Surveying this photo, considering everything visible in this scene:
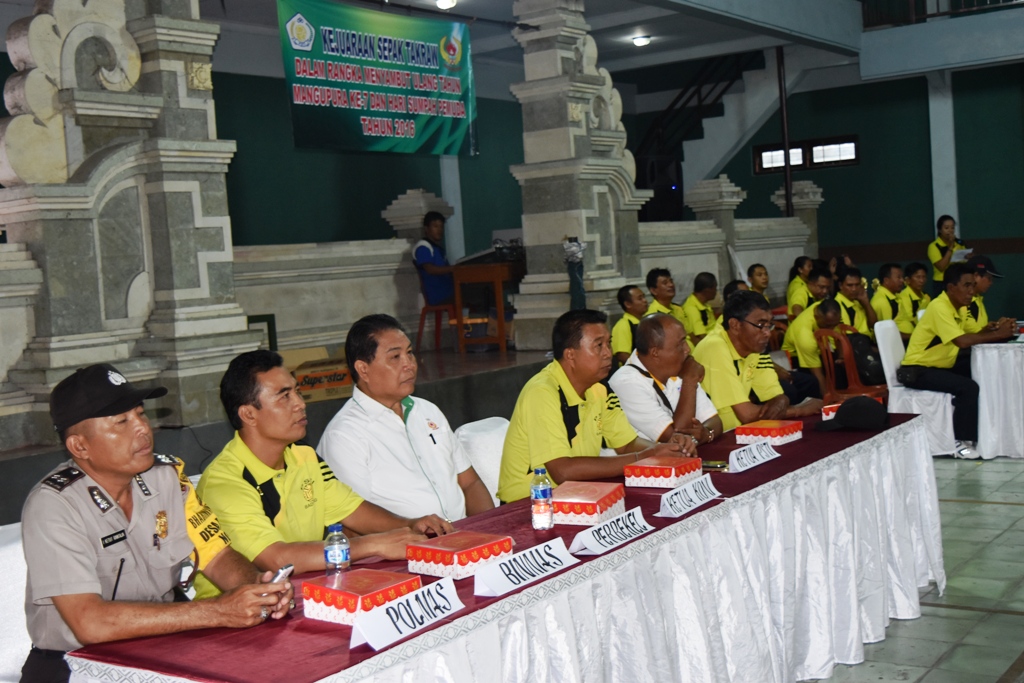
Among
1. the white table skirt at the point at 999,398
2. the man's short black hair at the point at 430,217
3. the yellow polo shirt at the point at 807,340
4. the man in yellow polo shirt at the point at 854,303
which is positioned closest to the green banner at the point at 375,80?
the man's short black hair at the point at 430,217

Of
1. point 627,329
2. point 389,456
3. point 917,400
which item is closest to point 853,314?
point 917,400

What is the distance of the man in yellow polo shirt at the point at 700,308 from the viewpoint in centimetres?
826

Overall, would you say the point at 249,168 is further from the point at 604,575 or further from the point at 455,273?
the point at 604,575

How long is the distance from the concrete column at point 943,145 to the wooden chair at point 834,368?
7.68m

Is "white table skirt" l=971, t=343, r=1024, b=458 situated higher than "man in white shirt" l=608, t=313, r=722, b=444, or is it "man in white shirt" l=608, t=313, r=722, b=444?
"man in white shirt" l=608, t=313, r=722, b=444

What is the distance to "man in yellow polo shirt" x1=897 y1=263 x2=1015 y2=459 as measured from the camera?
6469mm

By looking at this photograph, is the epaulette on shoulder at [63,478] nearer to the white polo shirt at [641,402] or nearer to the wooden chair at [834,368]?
the white polo shirt at [641,402]

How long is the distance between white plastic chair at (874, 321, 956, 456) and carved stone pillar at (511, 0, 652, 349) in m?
2.53

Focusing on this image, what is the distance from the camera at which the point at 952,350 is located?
21.4 feet

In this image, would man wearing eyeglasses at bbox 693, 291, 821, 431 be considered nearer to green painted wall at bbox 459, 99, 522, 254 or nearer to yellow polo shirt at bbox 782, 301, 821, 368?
yellow polo shirt at bbox 782, 301, 821, 368

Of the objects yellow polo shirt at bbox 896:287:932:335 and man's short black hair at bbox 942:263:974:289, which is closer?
man's short black hair at bbox 942:263:974:289

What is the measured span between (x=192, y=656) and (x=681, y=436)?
1946 millimetres

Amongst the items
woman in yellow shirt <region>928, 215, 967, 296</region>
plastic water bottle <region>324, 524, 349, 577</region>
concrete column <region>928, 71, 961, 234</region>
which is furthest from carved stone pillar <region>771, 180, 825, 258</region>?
plastic water bottle <region>324, 524, 349, 577</region>

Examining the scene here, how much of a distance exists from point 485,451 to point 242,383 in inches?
53.3
